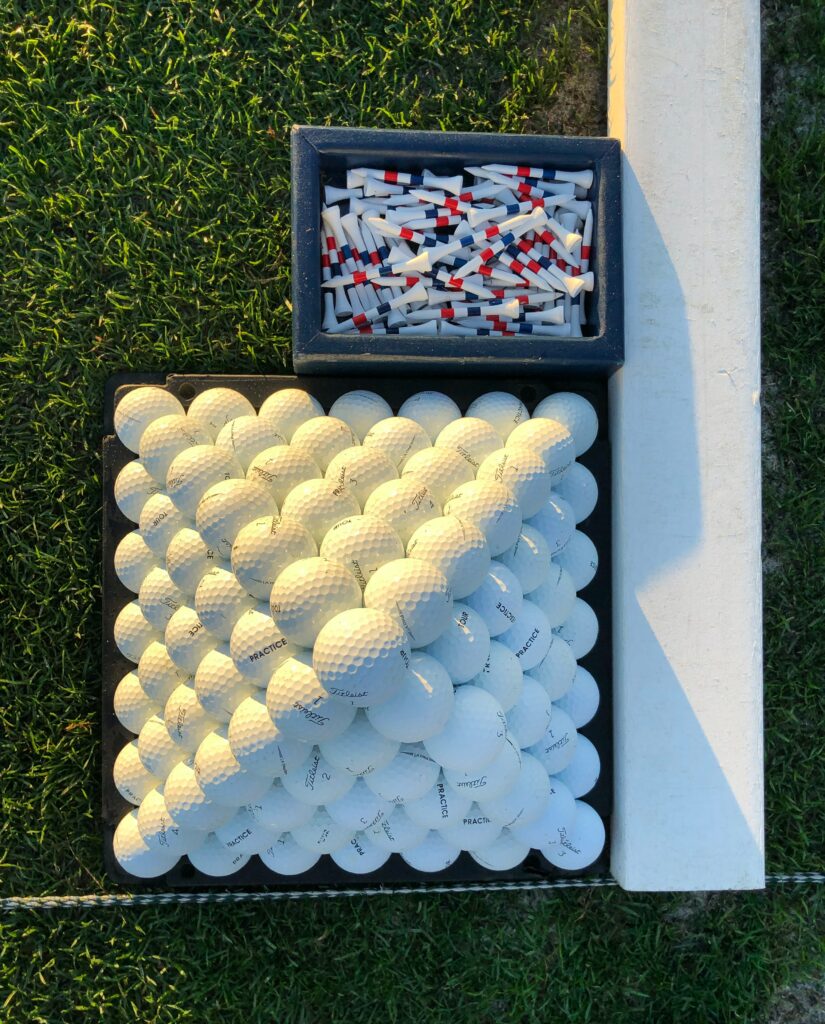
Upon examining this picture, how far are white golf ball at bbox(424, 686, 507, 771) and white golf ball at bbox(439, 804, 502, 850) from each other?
175mm

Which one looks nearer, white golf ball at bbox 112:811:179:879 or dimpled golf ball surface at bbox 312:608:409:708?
dimpled golf ball surface at bbox 312:608:409:708

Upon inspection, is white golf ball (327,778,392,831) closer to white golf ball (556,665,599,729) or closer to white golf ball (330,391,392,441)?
white golf ball (556,665,599,729)

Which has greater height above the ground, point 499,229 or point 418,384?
point 499,229

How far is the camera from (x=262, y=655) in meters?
1.25

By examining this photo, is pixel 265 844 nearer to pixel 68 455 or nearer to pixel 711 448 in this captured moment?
pixel 68 455

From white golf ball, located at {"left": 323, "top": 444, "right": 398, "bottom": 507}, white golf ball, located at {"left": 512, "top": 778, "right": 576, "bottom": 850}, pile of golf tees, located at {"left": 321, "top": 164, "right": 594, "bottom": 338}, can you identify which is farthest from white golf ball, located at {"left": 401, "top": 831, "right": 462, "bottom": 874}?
pile of golf tees, located at {"left": 321, "top": 164, "right": 594, "bottom": 338}

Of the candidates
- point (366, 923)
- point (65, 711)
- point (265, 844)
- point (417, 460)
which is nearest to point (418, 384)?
point (417, 460)

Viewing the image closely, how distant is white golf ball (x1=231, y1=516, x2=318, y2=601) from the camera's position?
126 centimetres

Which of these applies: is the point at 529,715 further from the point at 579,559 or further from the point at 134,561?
the point at 134,561

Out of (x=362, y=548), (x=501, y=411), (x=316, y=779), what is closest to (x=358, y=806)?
(x=316, y=779)

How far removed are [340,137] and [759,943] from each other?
6.72ft

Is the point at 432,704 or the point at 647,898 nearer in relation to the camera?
the point at 432,704

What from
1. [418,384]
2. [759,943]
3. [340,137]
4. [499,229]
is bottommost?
[759,943]

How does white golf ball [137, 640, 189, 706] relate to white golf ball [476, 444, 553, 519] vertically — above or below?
below
